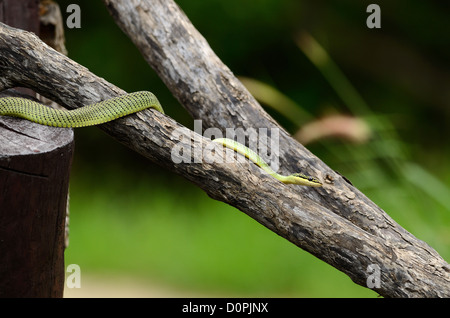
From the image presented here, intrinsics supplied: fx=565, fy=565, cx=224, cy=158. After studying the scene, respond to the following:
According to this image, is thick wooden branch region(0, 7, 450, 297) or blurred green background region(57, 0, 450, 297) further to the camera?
blurred green background region(57, 0, 450, 297)

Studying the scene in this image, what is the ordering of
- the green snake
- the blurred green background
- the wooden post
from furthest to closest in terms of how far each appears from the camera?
the blurred green background, the green snake, the wooden post

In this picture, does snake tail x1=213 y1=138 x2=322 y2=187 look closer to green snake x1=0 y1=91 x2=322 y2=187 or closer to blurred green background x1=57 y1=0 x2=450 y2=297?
green snake x1=0 y1=91 x2=322 y2=187

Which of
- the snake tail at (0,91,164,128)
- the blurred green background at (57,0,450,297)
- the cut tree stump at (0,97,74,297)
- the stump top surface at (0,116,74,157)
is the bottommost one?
the cut tree stump at (0,97,74,297)

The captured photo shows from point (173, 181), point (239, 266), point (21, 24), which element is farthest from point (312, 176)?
point (173, 181)

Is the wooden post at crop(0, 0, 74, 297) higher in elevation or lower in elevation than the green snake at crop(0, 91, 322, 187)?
lower

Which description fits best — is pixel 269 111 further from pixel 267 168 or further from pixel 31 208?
pixel 31 208

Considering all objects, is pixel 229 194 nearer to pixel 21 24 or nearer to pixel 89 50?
pixel 21 24

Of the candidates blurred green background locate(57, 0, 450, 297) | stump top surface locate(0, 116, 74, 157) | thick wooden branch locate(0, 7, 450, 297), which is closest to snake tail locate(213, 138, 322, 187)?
thick wooden branch locate(0, 7, 450, 297)
